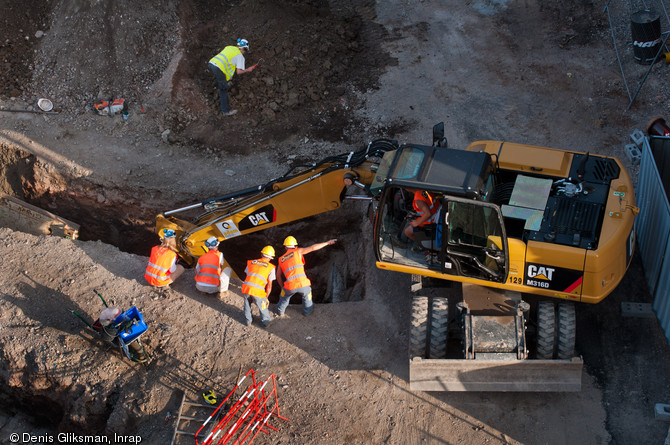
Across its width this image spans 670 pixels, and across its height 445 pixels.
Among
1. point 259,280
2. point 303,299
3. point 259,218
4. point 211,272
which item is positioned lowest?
point 303,299

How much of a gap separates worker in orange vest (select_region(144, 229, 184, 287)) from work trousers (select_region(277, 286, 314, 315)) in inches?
73.1

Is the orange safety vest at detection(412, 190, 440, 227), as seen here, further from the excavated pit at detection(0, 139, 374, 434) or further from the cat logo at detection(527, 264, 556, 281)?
the excavated pit at detection(0, 139, 374, 434)

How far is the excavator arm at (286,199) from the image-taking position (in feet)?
30.3

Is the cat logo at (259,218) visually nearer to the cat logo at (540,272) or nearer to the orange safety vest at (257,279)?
the orange safety vest at (257,279)

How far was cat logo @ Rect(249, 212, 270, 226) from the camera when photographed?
9.97m

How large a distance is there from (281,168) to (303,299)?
371cm

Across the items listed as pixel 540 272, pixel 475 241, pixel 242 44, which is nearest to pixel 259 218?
pixel 475 241

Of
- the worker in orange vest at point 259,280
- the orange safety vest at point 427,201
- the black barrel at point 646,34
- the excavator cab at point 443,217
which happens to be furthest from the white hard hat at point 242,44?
the black barrel at point 646,34

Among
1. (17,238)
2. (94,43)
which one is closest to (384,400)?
(17,238)

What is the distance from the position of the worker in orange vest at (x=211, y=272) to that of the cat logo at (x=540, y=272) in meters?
4.65

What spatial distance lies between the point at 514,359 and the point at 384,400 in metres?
1.83

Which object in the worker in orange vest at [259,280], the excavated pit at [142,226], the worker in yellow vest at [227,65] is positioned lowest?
the excavated pit at [142,226]

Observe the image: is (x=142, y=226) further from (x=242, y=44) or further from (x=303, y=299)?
(x=303, y=299)

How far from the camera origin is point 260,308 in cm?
955
